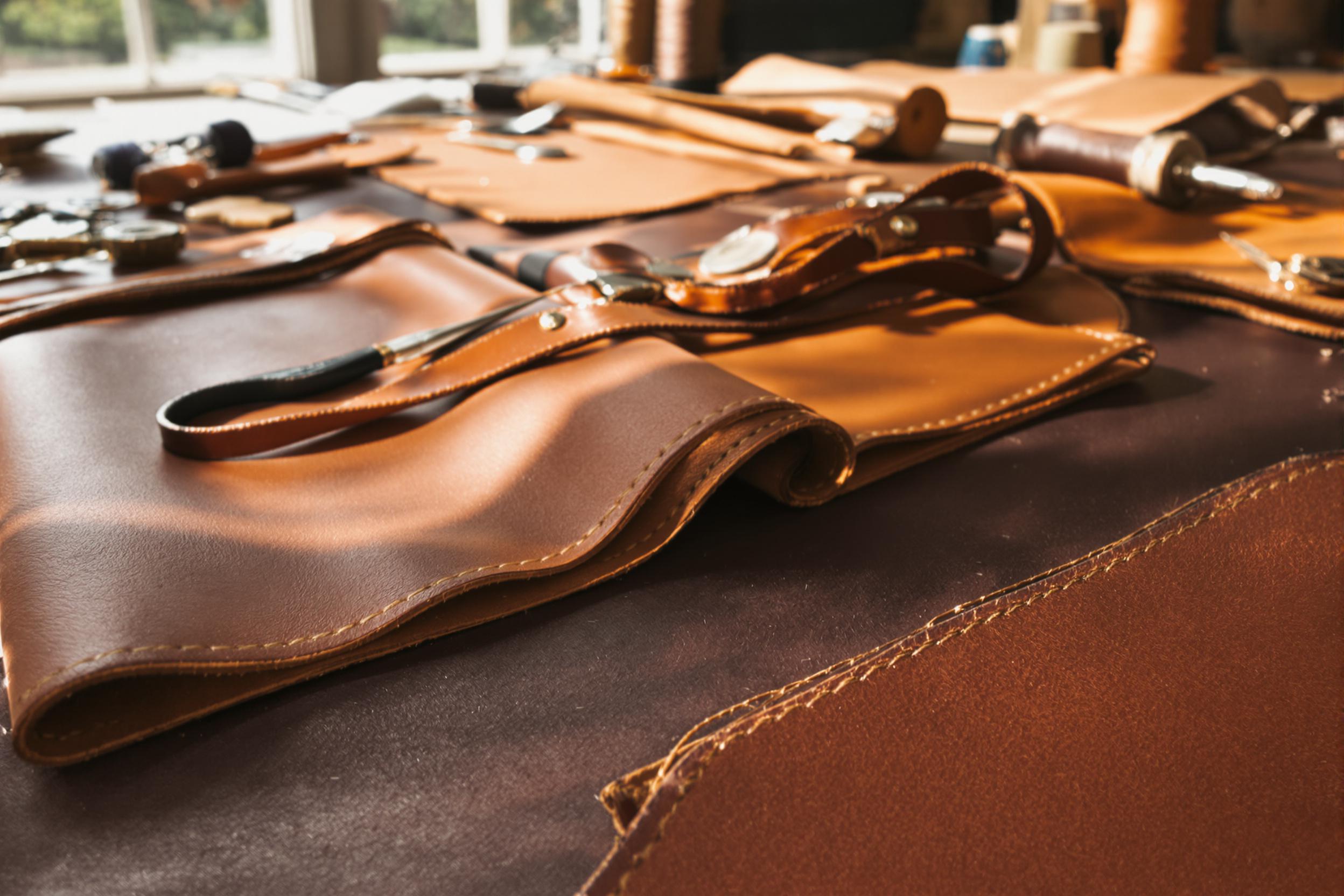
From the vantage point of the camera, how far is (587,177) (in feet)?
4.92

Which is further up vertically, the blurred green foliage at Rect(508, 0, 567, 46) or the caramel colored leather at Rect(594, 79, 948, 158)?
the blurred green foliage at Rect(508, 0, 567, 46)

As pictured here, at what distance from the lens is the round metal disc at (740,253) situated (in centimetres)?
91

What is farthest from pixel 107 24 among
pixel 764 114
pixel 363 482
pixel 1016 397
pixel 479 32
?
pixel 1016 397

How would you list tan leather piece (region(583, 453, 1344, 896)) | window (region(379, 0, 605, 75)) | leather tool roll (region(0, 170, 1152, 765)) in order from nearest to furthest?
tan leather piece (region(583, 453, 1344, 896)), leather tool roll (region(0, 170, 1152, 765)), window (region(379, 0, 605, 75))

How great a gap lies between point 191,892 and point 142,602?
158 mm

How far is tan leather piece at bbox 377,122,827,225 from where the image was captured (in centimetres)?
132

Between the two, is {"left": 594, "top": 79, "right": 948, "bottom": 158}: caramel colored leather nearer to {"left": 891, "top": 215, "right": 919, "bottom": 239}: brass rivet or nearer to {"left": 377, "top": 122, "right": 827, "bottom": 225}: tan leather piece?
{"left": 377, "top": 122, "right": 827, "bottom": 225}: tan leather piece

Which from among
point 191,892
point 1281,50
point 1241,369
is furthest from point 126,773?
point 1281,50

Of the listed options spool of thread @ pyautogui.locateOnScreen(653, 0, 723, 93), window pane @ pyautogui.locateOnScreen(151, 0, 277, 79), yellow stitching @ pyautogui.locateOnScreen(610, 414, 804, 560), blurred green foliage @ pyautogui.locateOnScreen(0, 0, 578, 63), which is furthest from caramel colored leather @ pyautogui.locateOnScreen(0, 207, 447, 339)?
blurred green foliage @ pyautogui.locateOnScreen(0, 0, 578, 63)

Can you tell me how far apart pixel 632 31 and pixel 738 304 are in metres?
2.09

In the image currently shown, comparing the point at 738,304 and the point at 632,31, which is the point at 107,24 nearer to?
the point at 632,31

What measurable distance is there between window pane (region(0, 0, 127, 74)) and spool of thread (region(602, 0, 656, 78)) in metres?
1.84

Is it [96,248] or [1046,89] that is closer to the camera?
[96,248]

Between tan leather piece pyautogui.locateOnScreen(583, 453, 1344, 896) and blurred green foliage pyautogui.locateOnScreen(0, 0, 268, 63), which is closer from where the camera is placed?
tan leather piece pyautogui.locateOnScreen(583, 453, 1344, 896)
